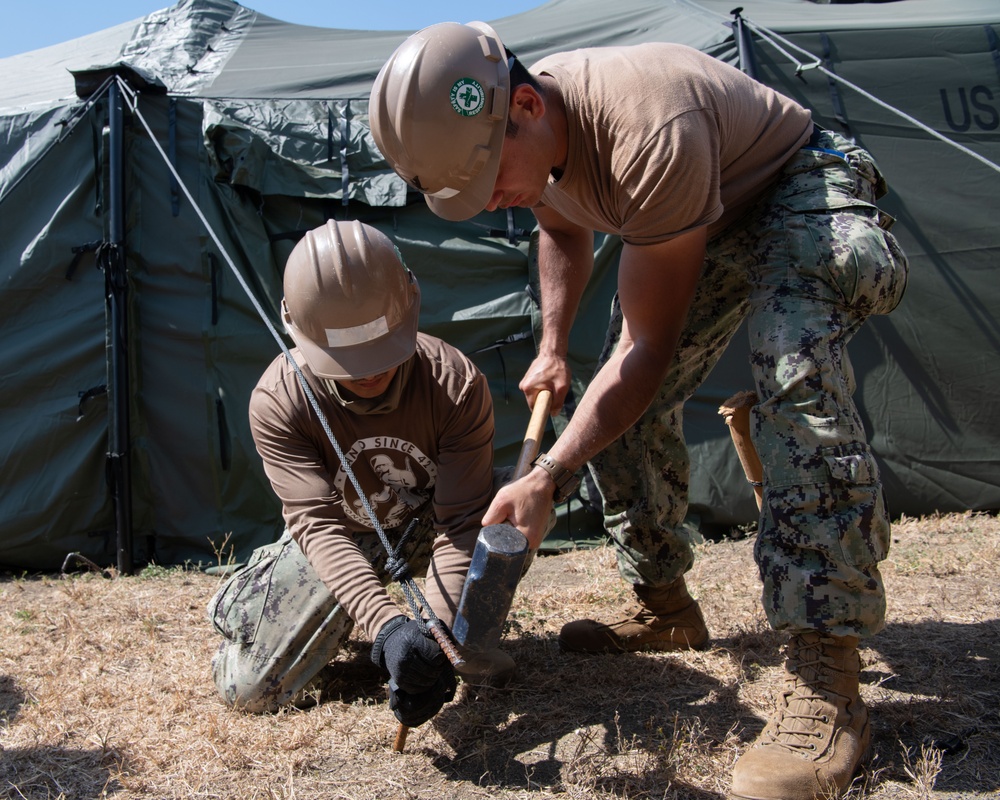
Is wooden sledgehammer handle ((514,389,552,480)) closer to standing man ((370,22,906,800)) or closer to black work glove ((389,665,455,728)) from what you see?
standing man ((370,22,906,800))

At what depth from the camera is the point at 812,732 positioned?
2.05 metres

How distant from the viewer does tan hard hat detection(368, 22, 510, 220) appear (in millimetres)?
2049

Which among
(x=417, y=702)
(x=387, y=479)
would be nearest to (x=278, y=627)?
(x=387, y=479)

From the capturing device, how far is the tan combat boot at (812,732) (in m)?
1.98

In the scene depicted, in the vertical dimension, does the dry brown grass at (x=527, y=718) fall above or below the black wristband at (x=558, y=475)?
below

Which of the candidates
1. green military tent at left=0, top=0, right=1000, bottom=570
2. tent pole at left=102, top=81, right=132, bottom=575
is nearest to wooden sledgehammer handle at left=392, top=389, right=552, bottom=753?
green military tent at left=0, top=0, right=1000, bottom=570

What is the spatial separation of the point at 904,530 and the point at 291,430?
3135 mm

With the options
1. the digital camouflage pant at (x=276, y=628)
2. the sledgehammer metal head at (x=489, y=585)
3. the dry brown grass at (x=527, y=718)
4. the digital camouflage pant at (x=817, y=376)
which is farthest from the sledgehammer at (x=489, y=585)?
the digital camouflage pant at (x=276, y=628)

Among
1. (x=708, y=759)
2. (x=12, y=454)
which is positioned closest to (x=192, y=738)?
(x=708, y=759)

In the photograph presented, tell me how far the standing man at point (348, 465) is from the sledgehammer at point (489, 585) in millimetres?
268

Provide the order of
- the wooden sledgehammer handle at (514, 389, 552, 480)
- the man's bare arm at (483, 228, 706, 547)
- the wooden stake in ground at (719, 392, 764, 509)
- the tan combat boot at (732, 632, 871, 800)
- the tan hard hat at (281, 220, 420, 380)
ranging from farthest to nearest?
1. the wooden stake in ground at (719, 392, 764, 509)
2. the tan hard hat at (281, 220, 420, 380)
3. the wooden sledgehammer handle at (514, 389, 552, 480)
4. the man's bare arm at (483, 228, 706, 547)
5. the tan combat boot at (732, 632, 871, 800)

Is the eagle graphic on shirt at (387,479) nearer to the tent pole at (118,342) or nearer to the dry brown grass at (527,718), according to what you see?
the dry brown grass at (527,718)

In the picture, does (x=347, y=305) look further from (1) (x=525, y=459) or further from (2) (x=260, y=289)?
(2) (x=260, y=289)

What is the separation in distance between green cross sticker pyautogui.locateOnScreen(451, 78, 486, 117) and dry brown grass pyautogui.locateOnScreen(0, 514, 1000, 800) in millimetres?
1543
